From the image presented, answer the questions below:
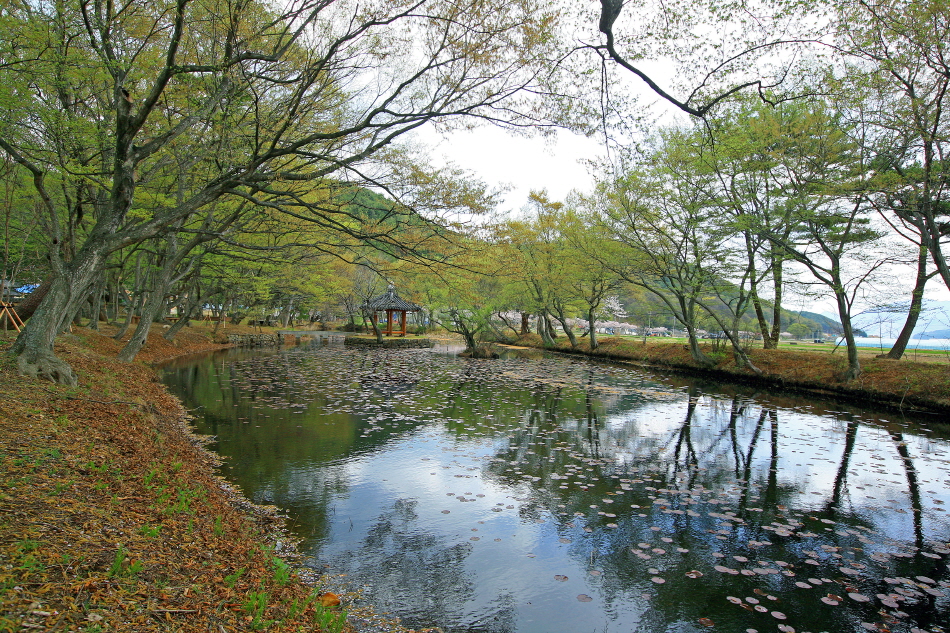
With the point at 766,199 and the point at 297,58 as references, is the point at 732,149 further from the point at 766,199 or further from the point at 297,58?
the point at 297,58

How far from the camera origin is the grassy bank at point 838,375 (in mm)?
12703

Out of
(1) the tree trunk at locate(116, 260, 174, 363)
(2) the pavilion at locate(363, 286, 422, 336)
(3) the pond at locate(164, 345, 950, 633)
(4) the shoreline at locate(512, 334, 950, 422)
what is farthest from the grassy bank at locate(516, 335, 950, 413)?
(1) the tree trunk at locate(116, 260, 174, 363)

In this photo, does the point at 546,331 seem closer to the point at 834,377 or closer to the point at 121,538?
the point at 834,377

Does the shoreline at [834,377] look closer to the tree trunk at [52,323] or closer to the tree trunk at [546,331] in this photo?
the tree trunk at [546,331]

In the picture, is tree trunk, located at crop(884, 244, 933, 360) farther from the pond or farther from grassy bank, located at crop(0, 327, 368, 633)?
grassy bank, located at crop(0, 327, 368, 633)

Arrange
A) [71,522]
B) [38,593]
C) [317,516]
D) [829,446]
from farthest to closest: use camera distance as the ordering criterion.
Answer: [829,446]
[317,516]
[71,522]
[38,593]

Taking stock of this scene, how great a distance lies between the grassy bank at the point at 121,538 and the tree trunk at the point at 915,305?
17178 millimetres

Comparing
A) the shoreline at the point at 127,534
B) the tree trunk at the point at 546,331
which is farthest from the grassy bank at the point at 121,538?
the tree trunk at the point at 546,331

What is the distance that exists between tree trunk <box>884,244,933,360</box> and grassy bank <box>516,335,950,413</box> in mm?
765

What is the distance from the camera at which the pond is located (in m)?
3.89

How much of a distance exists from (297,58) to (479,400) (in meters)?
8.53

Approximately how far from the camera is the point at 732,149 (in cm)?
1470

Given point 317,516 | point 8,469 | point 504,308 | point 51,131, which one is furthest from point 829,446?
point 504,308

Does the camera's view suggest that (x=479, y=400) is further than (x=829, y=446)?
Yes
